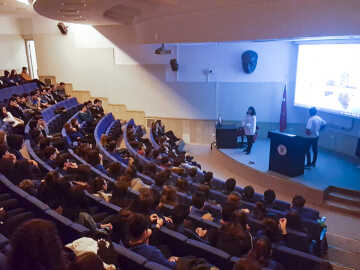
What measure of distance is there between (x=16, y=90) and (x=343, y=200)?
31.0ft

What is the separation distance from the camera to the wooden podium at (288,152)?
6.42 meters

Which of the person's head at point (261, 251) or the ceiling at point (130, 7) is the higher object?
the ceiling at point (130, 7)

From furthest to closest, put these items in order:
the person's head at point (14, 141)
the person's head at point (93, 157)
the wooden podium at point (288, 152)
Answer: the wooden podium at point (288, 152)
the person's head at point (93, 157)
the person's head at point (14, 141)

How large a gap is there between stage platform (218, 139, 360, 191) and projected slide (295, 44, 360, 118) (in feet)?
3.76

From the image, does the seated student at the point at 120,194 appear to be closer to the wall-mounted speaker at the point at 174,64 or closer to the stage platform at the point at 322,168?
the stage platform at the point at 322,168

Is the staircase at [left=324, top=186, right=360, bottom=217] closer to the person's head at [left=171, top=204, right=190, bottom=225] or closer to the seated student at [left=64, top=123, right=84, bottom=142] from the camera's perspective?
the person's head at [left=171, top=204, right=190, bottom=225]

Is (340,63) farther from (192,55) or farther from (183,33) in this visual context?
(192,55)

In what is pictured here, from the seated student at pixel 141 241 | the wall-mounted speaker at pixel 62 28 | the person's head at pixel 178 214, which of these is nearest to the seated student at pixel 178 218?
the person's head at pixel 178 214

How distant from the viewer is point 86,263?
5.22 ft

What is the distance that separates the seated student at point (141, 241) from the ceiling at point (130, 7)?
5613 mm

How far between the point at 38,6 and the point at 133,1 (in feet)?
7.42

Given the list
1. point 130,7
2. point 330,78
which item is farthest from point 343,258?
point 130,7

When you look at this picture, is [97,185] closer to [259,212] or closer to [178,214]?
[178,214]

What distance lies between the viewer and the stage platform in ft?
21.1
